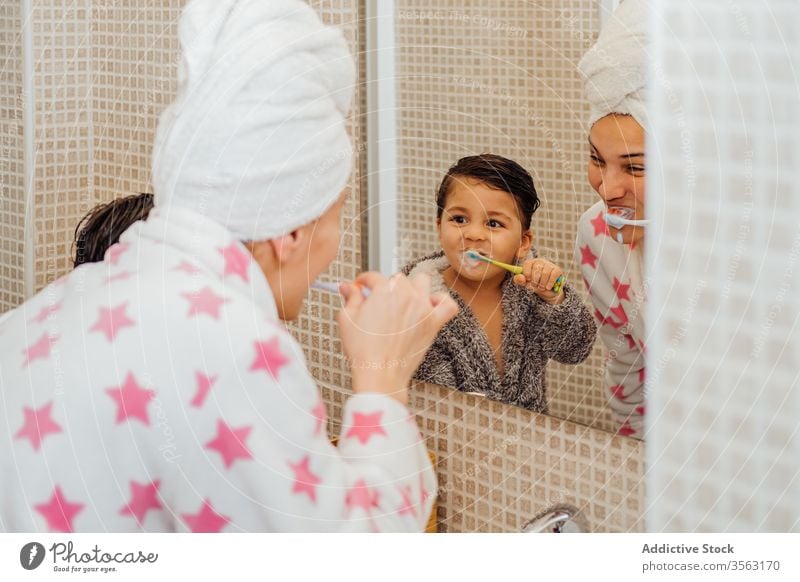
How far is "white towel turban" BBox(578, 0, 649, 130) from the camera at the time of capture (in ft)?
1.97

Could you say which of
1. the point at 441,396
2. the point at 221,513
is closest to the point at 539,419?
the point at 441,396

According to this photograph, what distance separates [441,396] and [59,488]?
286mm

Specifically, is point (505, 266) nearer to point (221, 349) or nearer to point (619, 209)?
point (619, 209)

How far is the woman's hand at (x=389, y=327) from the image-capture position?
625 mm

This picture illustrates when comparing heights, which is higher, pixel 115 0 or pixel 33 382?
pixel 115 0

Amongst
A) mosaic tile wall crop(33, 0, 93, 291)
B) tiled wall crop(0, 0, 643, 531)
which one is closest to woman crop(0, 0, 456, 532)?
tiled wall crop(0, 0, 643, 531)

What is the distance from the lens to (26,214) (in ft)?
2.84

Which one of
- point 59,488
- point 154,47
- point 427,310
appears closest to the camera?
point 59,488

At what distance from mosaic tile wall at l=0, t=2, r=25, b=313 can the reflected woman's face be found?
1.59ft

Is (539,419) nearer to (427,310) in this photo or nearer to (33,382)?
(427,310)

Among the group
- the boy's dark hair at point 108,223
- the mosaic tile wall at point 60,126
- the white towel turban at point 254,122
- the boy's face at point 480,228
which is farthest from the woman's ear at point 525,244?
the mosaic tile wall at point 60,126

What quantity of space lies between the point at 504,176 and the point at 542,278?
0.07 m

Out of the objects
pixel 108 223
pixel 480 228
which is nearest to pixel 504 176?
pixel 480 228

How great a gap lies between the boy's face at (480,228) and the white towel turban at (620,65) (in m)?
0.08
